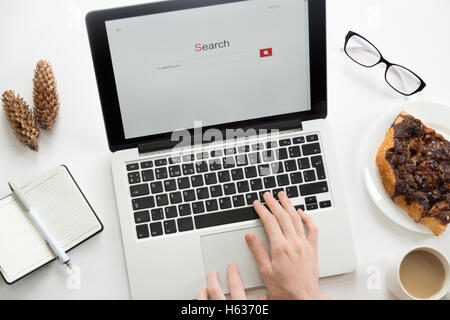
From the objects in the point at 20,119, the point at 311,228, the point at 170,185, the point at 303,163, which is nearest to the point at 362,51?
the point at 303,163

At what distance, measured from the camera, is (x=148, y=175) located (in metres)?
0.76

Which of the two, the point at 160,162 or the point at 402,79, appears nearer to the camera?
the point at 160,162

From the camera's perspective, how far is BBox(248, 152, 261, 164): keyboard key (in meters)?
0.78

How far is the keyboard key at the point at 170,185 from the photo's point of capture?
763mm

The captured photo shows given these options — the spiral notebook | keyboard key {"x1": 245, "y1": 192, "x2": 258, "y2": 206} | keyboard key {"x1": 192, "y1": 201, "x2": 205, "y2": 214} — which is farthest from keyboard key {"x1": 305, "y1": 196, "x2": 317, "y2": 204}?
the spiral notebook

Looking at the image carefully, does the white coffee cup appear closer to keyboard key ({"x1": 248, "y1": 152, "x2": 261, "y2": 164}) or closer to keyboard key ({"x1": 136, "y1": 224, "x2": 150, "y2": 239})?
keyboard key ({"x1": 248, "y1": 152, "x2": 261, "y2": 164})

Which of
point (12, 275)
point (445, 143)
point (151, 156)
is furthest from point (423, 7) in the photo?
point (12, 275)

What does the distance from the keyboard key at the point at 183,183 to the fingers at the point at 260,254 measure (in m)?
0.15

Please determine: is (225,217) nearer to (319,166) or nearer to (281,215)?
(281,215)

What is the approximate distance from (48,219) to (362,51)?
0.76 metres

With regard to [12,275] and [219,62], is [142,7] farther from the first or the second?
[12,275]

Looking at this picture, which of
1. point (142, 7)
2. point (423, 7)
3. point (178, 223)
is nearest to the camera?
point (142, 7)
